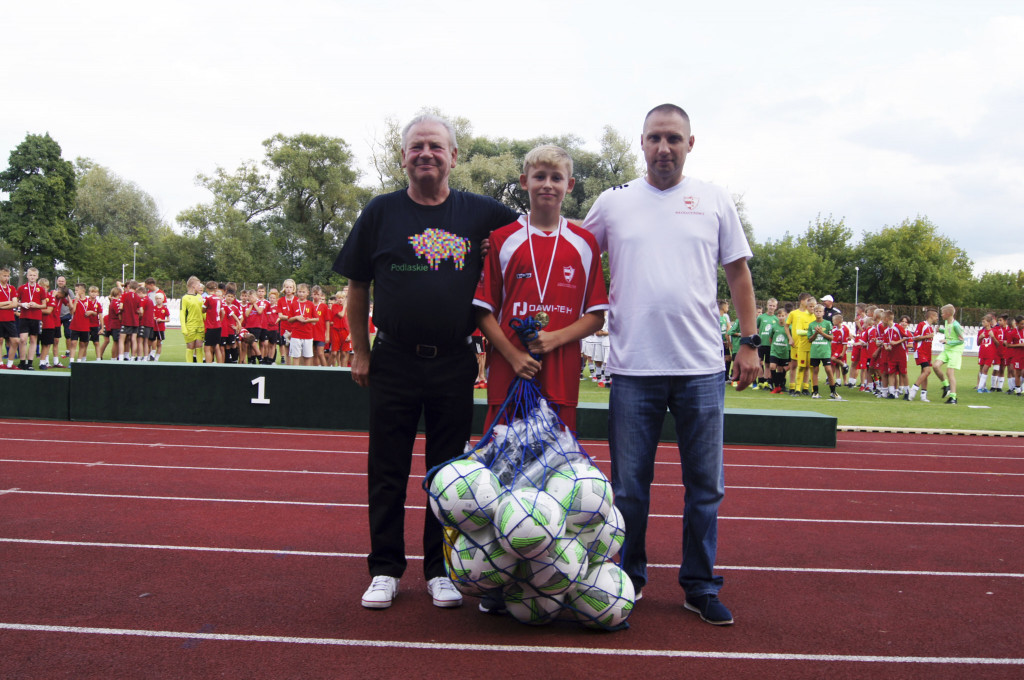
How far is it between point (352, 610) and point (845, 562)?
2.77 m

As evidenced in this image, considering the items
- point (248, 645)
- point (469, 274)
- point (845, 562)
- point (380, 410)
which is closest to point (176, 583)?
point (248, 645)

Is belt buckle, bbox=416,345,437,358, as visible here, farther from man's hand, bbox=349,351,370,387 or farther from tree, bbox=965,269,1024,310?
tree, bbox=965,269,1024,310

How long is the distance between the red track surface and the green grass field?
4.68 m

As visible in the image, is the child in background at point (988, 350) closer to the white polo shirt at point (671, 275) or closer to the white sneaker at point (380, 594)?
the white polo shirt at point (671, 275)

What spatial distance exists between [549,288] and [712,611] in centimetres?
156

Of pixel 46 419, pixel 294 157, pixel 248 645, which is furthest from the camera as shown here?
pixel 294 157

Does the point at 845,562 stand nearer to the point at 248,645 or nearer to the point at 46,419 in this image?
the point at 248,645

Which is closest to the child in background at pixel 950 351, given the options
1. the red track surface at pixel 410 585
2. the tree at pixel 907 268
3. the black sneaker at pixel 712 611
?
the red track surface at pixel 410 585

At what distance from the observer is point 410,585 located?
→ 12.6ft

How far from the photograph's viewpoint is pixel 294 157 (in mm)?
49531

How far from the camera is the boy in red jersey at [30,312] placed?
15.5m

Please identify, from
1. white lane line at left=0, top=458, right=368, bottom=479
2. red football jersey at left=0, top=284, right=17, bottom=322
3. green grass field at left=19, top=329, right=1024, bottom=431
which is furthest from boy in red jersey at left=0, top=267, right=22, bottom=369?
white lane line at left=0, top=458, right=368, bottom=479

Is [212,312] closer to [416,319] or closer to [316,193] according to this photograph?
[416,319]

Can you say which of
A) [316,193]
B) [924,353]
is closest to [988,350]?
[924,353]
